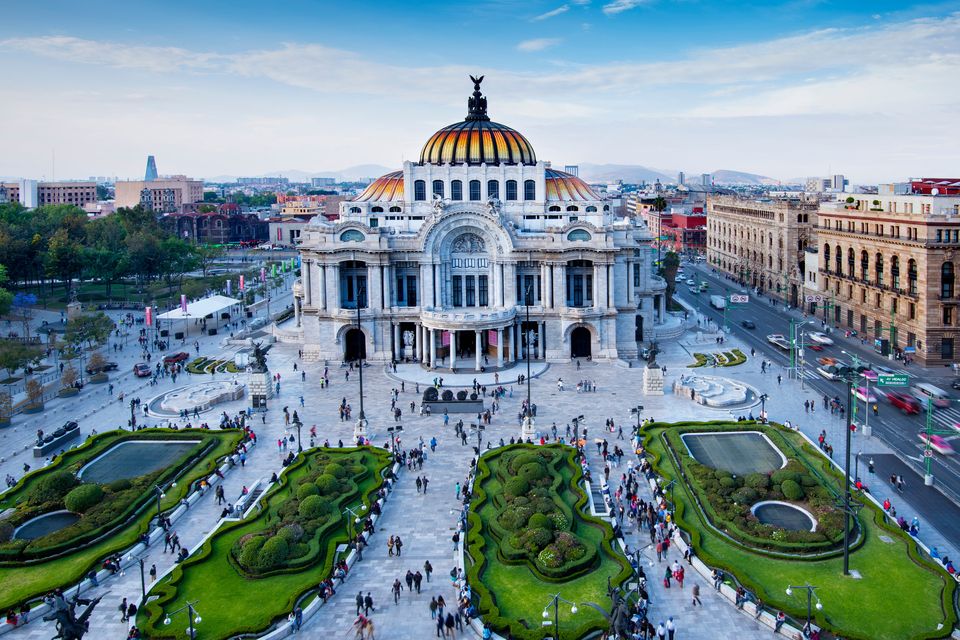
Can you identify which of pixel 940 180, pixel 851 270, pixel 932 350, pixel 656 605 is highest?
pixel 940 180

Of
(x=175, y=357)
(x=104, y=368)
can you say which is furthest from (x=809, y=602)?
(x=104, y=368)

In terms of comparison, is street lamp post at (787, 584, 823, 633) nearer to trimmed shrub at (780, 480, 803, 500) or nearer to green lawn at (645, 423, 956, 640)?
green lawn at (645, 423, 956, 640)

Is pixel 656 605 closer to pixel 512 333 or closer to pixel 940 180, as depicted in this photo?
pixel 512 333

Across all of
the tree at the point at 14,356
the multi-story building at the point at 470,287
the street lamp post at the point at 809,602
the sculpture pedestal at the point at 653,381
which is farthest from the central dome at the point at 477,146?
the street lamp post at the point at 809,602

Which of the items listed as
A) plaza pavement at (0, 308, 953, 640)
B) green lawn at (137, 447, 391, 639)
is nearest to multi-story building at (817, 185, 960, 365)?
plaza pavement at (0, 308, 953, 640)

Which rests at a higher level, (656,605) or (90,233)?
(90,233)

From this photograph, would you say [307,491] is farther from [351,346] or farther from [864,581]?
[351,346]

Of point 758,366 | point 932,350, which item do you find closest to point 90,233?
point 758,366
